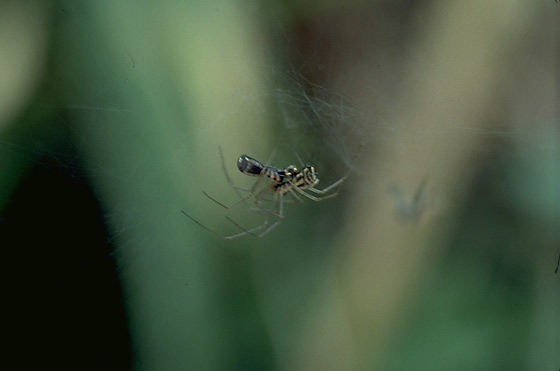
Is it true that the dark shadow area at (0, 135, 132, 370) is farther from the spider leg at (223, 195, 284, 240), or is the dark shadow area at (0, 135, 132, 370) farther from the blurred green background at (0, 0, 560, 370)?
the spider leg at (223, 195, 284, 240)

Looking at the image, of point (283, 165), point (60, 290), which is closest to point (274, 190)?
point (283, 165)

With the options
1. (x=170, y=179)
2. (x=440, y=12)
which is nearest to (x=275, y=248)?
(x=170, y=179)

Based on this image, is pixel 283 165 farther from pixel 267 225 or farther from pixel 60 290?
pixel 60 290

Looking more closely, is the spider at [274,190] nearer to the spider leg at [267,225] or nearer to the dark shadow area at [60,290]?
the spider leg at [267,225]

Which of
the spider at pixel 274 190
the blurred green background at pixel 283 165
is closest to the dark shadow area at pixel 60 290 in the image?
the blurred green background at pixel 283 165

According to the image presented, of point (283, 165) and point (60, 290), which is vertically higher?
point (283, 165)

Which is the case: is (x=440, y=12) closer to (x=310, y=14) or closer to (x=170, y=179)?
(x=310, y=14)

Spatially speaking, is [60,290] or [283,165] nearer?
[60,290]
